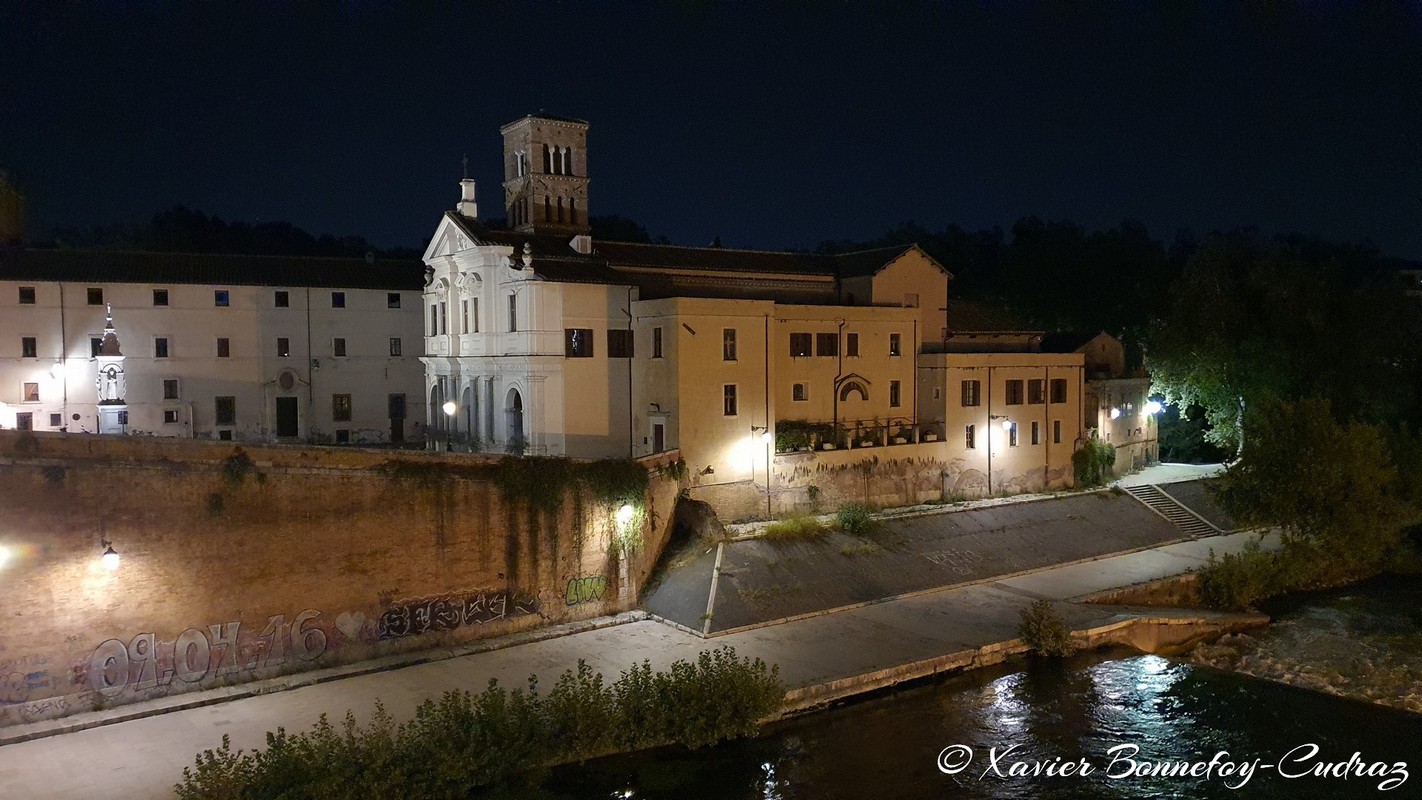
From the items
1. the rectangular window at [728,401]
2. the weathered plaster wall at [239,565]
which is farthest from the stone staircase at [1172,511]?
the weathered plaster wall at [239,565]

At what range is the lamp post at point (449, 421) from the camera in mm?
33750

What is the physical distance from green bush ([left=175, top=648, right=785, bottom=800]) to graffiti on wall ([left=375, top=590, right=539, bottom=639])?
123 inches

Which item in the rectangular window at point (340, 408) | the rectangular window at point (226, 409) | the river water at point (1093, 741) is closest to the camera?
the river water at point (1093, 741)

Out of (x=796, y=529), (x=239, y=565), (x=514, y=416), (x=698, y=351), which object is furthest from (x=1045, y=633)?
(x=239, y=565)

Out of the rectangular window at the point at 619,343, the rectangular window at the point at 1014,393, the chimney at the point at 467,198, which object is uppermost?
the chimney at the point at 467,198

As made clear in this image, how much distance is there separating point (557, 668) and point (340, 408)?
66.0 feet

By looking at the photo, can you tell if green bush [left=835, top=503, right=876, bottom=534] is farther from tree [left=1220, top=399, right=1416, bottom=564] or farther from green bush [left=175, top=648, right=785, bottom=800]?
tree [left=1220, top=399, right=1416, bottom=564]

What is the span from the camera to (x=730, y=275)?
34.3 metres

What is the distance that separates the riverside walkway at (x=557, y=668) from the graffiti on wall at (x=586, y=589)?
822 millimetres

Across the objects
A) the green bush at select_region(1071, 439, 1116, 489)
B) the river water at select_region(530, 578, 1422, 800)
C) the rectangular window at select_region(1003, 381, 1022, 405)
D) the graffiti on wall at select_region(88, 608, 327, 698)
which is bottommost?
the river water at select_region(530, 578, 1422, 800)

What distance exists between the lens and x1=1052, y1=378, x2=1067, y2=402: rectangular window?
36594 mm

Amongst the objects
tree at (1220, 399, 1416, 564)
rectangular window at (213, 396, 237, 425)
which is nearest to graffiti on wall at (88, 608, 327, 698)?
rectangular window at (213, 396, 237, 425)

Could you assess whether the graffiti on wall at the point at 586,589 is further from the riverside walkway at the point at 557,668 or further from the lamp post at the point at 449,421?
the lamp post at the point at 449,421

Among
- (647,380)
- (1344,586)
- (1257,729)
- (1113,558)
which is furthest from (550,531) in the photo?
(1344,586)
